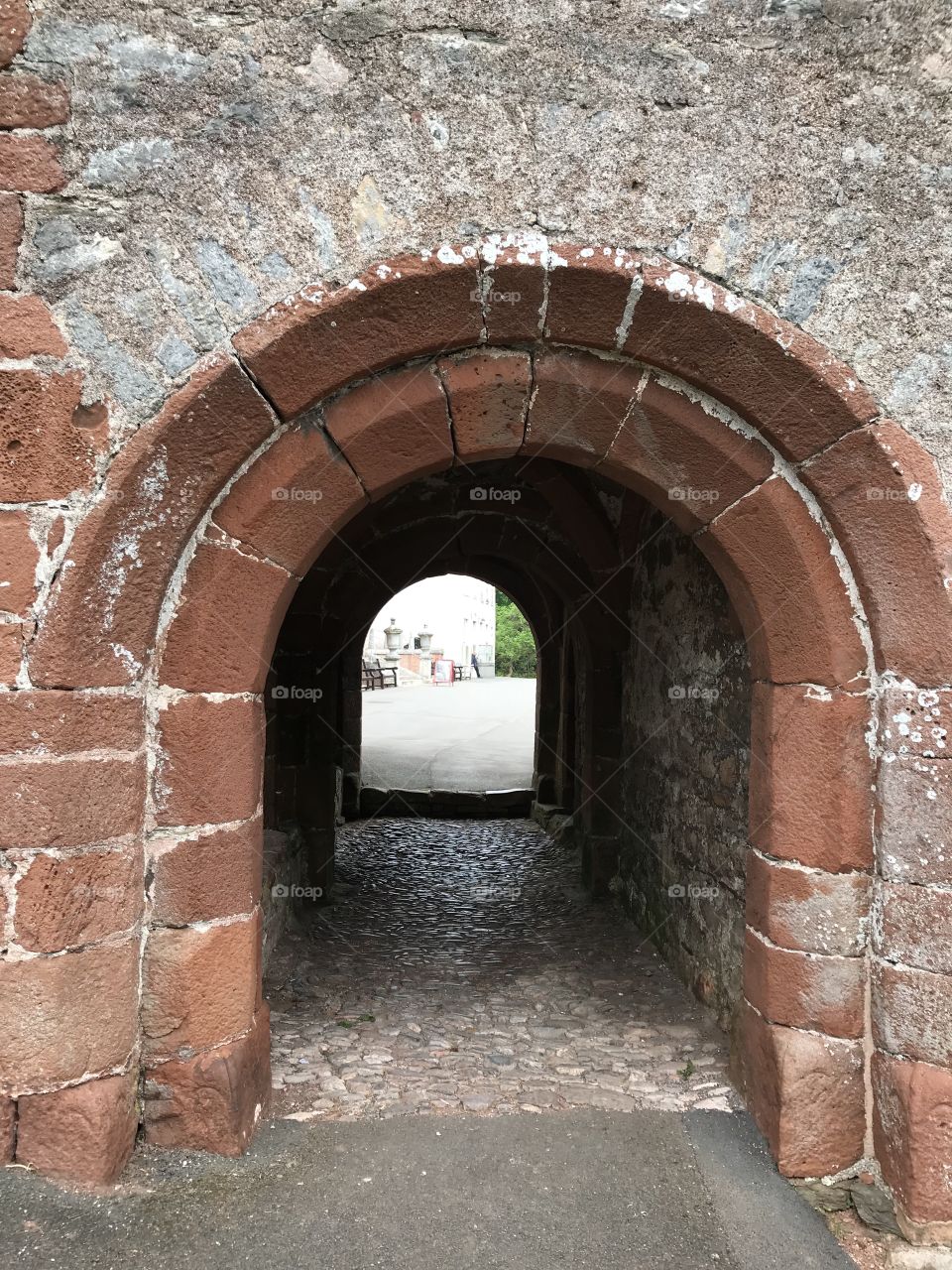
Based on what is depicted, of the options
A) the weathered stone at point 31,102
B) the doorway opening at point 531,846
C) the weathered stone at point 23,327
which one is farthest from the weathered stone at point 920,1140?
the weathered stone at point 31,102

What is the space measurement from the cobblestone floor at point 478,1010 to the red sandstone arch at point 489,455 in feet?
1.61

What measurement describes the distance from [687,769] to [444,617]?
26.6 m

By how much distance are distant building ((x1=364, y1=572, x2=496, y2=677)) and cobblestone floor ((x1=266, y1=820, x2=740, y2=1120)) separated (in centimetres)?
2015

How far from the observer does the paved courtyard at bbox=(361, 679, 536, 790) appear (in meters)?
8.70

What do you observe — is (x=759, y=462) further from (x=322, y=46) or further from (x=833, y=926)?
(x=322, y=46)

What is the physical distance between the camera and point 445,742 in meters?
11.7

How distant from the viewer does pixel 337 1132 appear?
2508mm

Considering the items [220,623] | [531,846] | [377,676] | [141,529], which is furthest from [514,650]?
[141,529]

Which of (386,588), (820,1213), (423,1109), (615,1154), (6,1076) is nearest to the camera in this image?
(6,1076)

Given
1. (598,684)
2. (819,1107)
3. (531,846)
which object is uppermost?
(598,684)

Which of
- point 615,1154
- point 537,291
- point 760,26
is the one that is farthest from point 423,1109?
point 760,26

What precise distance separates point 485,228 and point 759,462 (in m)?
0.97

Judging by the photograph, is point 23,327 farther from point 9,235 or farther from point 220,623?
point 220,623

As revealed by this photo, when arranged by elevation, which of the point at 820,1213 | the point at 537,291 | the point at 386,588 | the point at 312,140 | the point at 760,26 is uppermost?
the point at 760,26
